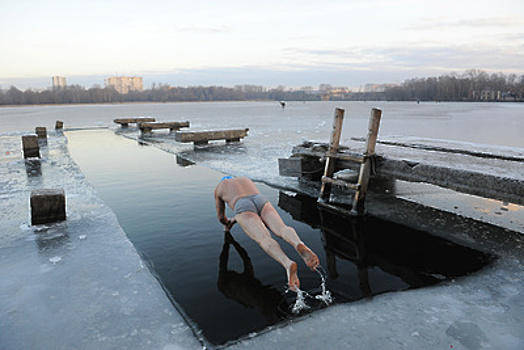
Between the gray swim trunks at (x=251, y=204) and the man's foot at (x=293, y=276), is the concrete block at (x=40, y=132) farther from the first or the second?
the man's foot at (x=293, y=276)

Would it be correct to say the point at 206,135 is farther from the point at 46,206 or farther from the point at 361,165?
the point at 46,206

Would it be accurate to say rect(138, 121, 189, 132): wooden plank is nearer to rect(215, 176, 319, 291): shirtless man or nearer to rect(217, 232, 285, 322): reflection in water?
rect(215, 176, 319, 291): shirtless man

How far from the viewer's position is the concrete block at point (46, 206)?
6699mm

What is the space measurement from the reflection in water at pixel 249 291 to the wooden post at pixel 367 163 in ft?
10.8

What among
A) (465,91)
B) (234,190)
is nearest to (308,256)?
(234,190)

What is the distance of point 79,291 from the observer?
4480mm

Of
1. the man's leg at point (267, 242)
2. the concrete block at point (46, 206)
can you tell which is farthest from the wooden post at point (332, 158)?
the concrete block at point (46, 206)

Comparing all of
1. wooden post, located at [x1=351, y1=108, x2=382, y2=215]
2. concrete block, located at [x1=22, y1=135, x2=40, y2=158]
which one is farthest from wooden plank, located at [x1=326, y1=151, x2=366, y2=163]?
concrete block, located at [x1=22, y1=135, x2=40, y2=158]

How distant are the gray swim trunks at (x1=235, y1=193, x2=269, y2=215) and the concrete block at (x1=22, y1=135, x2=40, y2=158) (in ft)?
41.2

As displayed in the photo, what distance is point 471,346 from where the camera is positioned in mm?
3475

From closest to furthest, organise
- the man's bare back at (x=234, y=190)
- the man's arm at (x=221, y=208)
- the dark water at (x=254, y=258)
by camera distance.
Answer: the dark water at (x=254, y=258)
the man's bare back at (x=234, y=190)
the man's arm at (x=221, y=208)

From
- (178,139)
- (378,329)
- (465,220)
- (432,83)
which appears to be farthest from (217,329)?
(432,83)

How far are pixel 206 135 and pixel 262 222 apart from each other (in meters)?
13.8

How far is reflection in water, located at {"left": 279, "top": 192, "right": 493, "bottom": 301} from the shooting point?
16.2 feet
